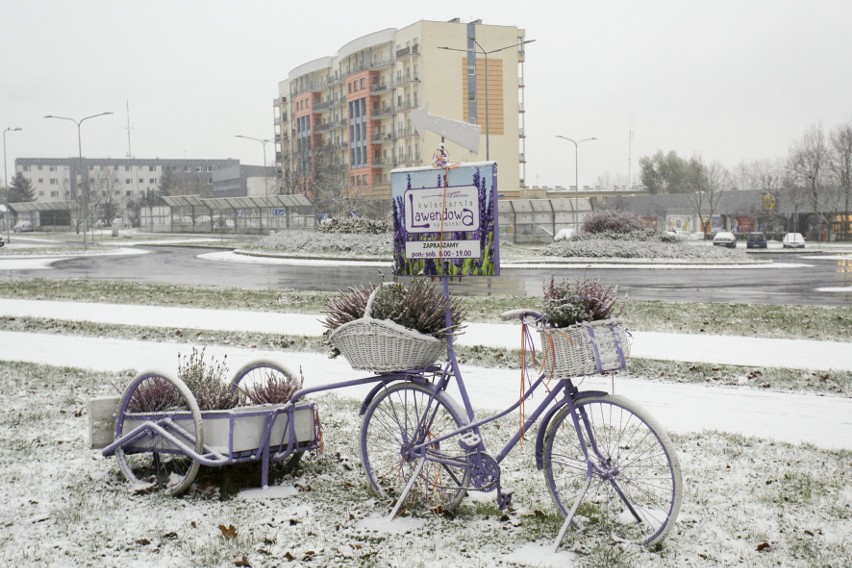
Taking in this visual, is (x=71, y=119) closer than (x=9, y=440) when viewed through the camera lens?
No

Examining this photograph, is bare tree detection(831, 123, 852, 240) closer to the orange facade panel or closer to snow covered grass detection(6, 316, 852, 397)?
the orange facade panel

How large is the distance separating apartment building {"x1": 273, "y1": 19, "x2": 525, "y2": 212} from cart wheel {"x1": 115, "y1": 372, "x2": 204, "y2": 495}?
2736 inches

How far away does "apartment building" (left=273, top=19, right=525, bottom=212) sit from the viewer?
8462 centimetres

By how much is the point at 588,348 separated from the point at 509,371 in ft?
18.2

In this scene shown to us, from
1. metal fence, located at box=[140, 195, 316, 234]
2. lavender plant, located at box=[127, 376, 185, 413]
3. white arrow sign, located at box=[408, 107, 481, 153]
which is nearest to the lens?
white arrow sign, located at box=[408, 107, 481, 153]

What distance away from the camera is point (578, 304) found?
467 cm

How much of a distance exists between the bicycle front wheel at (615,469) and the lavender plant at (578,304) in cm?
42

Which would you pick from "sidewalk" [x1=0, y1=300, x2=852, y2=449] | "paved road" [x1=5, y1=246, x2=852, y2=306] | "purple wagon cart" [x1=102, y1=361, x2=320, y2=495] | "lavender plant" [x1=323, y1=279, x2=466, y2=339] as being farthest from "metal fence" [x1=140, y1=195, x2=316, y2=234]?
"lavender plant" [x1=323, y1=279, x2=466, y2=339]

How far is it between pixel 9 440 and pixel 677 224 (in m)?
79.3

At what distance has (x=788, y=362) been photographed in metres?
10.1

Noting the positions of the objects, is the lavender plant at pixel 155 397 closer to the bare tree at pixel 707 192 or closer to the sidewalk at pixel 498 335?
the sidewalk at pixel 498 335

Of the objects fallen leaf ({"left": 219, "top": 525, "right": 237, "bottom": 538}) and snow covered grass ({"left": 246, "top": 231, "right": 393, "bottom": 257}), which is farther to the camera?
snow covered grass ({"left": 246, "top": 231, "right": 393, "bottom": 257})

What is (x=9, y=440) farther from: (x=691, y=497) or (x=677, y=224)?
(x=677, y=224)

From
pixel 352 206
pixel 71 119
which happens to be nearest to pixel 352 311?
pixel 352 206
